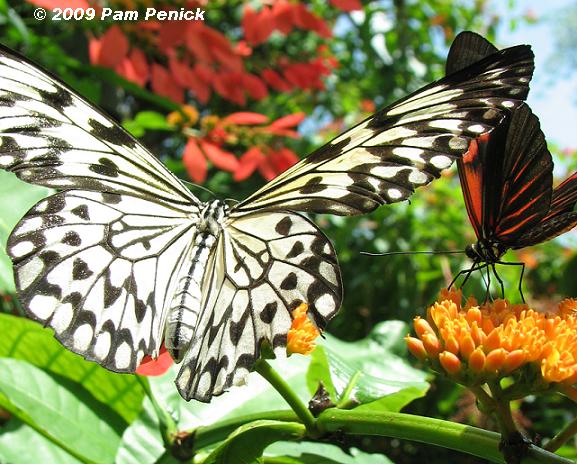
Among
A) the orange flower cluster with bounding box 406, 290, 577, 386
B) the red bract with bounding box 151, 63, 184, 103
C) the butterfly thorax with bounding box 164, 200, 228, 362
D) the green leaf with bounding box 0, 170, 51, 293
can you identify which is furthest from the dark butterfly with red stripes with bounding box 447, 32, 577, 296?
the red bract with bounding box 151, 63, 184, 103

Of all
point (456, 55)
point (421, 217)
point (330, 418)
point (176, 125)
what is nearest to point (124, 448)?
point (330, 418)

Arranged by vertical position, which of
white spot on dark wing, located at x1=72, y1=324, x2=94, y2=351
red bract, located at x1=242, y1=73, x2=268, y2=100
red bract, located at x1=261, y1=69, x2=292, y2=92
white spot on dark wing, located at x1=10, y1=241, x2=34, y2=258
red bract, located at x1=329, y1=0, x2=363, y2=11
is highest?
red bract, located at x1=329, y1=0, x2=363, y2=11

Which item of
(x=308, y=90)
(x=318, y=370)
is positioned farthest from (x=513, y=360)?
(x=308, y=90)

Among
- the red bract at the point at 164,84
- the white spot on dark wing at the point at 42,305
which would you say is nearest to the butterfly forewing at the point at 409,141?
the white spot on dark wing at the point at 42,305

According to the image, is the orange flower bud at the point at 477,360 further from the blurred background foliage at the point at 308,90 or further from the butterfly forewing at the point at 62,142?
the blurred background foliage at the point at 308,90

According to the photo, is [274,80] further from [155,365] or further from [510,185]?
[155,365]

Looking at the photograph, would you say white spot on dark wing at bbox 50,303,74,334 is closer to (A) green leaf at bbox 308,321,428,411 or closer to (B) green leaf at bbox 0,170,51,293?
(B) green leaf at bbox 0,170,51,293
